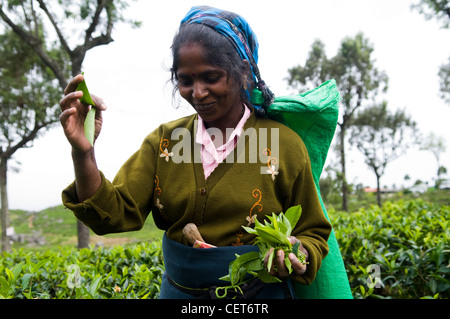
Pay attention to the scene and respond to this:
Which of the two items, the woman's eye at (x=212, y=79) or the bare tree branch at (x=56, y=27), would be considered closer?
the woman's eye at (x=212, y=79)

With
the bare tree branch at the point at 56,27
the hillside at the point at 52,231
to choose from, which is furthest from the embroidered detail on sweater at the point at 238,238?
the hillside at the point at 52,231

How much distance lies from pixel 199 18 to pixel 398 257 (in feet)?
7.58

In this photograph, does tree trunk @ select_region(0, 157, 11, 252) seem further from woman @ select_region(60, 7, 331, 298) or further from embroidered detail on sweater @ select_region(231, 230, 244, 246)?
embroidered detail on sweater @ select_region(231, 230, 244, 246)

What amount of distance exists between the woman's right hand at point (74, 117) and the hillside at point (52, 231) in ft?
29.0

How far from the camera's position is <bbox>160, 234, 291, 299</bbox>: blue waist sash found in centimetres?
123

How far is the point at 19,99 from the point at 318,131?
10326mm

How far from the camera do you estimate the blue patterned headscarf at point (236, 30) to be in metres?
1.30

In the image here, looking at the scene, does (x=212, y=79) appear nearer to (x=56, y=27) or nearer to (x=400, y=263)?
(x=400, y=263)

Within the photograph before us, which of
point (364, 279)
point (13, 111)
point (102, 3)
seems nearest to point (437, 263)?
point (364, 279)

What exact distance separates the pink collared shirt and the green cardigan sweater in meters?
0.02

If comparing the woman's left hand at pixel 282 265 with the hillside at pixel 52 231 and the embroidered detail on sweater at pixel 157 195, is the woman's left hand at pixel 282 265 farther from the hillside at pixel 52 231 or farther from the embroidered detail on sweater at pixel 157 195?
the hillside at pixel 52 231

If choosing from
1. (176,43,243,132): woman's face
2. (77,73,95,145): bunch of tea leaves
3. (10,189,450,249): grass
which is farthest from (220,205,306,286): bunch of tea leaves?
(10,189,450,249): grass

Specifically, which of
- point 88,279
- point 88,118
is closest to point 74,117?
point 88,118

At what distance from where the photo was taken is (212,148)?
1341mm
